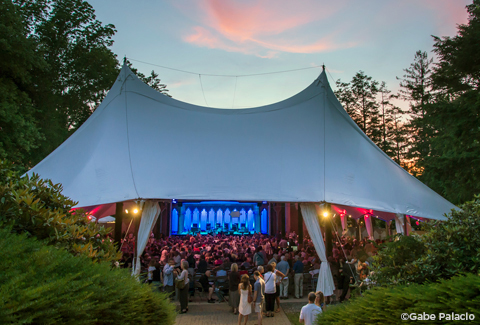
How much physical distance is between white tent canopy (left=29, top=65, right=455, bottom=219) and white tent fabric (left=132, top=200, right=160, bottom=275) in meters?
0.53

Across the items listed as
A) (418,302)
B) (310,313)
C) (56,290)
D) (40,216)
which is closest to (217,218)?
(310,313)

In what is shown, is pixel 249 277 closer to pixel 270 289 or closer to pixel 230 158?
pixel 270 289

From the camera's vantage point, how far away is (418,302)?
2986 millimetres

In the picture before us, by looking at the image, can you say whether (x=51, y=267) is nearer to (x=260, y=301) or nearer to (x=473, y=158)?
(x=260, y=301)

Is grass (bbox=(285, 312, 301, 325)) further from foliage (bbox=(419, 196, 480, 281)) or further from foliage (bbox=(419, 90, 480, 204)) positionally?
foliage (bbox=(419, 90, 480, 204))

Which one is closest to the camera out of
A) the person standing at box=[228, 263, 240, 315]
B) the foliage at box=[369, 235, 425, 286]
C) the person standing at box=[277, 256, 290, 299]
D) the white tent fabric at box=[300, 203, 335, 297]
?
the foliage at box=[369, 235, 425, 286]

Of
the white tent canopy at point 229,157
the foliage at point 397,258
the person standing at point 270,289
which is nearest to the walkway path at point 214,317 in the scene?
the person standing at point 270,289

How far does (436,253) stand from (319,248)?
534 cm

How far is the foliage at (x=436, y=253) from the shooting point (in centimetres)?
392

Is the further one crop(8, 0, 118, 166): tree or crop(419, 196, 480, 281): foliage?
crop(8, 0, 118, 166): tree

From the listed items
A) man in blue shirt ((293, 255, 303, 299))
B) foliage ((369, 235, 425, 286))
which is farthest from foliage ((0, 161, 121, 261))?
man in blue shirt ((293, 255, 303, 299))

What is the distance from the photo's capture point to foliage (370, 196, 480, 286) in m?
3.92

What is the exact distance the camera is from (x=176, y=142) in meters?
10.8

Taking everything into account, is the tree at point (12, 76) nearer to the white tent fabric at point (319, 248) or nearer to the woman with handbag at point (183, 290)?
the woman with handbag at point (183, 290)
